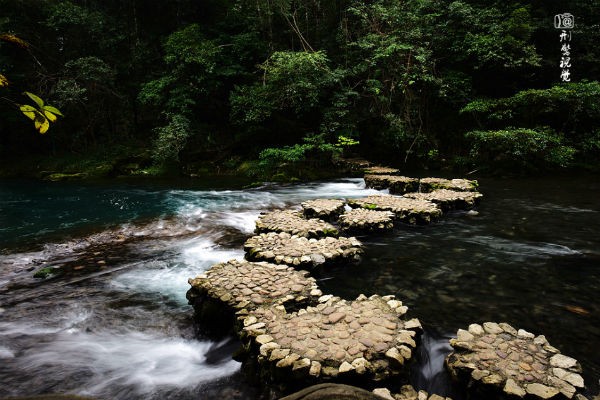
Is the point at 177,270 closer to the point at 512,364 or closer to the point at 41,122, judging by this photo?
the point at 41,122

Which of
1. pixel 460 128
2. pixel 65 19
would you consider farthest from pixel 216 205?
pixel 65 19

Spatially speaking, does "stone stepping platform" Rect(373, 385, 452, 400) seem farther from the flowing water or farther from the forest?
the forest

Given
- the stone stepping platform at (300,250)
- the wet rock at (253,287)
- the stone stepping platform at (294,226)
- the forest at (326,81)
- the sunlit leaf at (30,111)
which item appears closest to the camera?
the sunlit leaf at (30,111)

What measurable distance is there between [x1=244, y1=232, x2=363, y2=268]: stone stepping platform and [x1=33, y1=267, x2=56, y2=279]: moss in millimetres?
3104

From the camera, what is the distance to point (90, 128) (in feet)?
69.5

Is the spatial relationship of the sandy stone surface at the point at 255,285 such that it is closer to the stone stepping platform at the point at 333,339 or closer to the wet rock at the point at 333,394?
the stone stepping platform at the point at 333,339

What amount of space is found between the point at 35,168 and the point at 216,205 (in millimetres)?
16403

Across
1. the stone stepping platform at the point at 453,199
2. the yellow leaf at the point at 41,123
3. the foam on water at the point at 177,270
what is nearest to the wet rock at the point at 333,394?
the yellow leaf at the point at 41,123

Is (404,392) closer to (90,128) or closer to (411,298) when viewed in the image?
(411,298)

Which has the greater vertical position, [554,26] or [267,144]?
[554,26]

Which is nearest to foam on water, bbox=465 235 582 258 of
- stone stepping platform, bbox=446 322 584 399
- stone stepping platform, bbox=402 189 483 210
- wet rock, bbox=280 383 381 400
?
stone stepping platform, bbox=402 189 483 210

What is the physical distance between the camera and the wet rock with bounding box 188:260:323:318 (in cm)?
358

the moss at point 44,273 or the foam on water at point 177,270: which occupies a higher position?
the moss at point 44,273

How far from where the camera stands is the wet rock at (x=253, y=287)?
11.8ft
